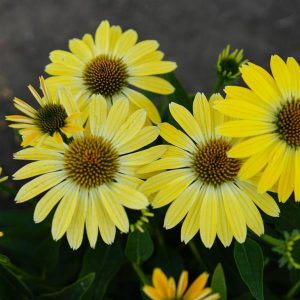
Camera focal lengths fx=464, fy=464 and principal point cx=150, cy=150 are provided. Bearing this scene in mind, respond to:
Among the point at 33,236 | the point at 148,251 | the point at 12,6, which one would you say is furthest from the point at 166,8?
the point at 148,251

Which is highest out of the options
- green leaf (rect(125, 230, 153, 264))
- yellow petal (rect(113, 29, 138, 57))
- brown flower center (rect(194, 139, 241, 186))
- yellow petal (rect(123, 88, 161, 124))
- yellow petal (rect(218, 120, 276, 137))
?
yellow petal (rect(113, 29, 138, 57))

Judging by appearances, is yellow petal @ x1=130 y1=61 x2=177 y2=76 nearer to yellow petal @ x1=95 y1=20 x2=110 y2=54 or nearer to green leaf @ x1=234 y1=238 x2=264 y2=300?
yellow petal @ x1=95 y1=20 x2=110 y2=54

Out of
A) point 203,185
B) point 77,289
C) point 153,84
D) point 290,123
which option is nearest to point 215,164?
point 203,185

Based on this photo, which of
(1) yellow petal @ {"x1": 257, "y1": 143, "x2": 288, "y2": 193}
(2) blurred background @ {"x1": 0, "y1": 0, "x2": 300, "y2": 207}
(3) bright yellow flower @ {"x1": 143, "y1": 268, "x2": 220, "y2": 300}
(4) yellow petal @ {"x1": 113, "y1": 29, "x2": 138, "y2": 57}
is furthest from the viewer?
(2) blurred background @ {"x1": 0, "y1": 0, "x2": 300, "y2": 207}

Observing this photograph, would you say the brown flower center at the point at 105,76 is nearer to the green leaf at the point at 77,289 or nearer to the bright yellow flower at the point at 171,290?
the green leaf at the point at 77,289

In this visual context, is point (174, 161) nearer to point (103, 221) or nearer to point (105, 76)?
point (103, 221)

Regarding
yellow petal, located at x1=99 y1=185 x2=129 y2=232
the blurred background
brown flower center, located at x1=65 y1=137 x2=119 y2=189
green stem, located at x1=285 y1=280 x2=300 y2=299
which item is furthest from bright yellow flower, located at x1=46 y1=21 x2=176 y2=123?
the blurred background
